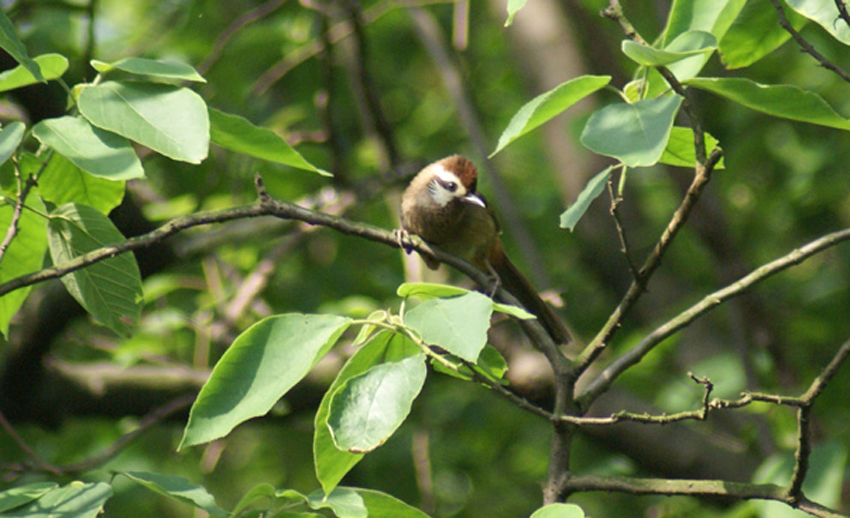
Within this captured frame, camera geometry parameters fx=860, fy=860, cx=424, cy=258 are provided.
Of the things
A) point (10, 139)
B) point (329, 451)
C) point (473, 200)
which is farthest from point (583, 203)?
point (473, 200)

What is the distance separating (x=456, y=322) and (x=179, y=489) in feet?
2.34

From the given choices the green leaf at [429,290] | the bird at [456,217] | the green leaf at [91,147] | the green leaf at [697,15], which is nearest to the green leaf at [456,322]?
the green leaf at [429,290]

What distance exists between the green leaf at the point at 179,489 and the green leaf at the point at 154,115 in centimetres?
66

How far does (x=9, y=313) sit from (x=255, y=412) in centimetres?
96

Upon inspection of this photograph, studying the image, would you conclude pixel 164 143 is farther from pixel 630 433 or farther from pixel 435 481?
pixel 435 481

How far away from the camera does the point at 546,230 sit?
6.43 metres

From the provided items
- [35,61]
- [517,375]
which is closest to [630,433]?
[517,375]

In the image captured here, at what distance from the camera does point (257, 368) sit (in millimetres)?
1681

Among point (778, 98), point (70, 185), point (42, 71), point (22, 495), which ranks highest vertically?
point (778, 98)

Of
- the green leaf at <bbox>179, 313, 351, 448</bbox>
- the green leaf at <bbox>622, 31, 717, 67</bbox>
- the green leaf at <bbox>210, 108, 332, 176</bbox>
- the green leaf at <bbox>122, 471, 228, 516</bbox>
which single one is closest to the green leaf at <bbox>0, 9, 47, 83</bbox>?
the green leaf at <bbox>210, 108, 332, 176</bbox>

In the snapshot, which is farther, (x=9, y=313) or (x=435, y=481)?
(x=435, y=481)

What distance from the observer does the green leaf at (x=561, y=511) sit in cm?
165

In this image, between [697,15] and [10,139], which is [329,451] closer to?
[10,139]

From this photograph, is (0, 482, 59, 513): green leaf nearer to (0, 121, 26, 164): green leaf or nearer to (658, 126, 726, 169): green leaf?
(0, 121, 26, 164): green leaf
